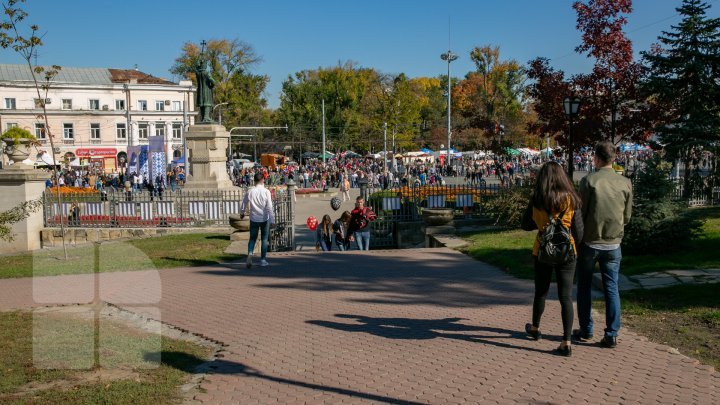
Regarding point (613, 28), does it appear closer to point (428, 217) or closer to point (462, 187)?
point (462, 187)

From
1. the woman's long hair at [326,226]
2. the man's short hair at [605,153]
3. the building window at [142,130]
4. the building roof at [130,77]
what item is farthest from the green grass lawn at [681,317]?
the building roof at [130,77]

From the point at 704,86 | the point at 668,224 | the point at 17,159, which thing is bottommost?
the point at 668,224

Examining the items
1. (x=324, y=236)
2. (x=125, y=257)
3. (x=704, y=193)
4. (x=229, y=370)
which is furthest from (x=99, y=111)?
(x=229, y=370)

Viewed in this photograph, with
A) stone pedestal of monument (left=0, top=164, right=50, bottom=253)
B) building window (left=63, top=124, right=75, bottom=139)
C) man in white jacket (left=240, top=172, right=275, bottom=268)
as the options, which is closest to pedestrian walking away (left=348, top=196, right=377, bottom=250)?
man in white jacket (left=240, top=172, right=275, bottom=268)

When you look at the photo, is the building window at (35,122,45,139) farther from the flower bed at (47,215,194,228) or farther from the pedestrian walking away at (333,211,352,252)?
the pedestrian walking away at (333,211,352,252)

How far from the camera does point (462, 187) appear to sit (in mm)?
17312

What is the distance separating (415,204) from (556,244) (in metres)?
10.4

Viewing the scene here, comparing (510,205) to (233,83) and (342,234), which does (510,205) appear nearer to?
(342,234)

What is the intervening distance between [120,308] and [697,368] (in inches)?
253

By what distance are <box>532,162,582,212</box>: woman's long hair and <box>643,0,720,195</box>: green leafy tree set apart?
52.1 feet

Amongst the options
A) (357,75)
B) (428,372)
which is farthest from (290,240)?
(357,75)

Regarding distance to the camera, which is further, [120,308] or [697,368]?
[120,308]

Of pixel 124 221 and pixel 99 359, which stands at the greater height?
pixel 124 221

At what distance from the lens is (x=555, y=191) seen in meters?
5.32
